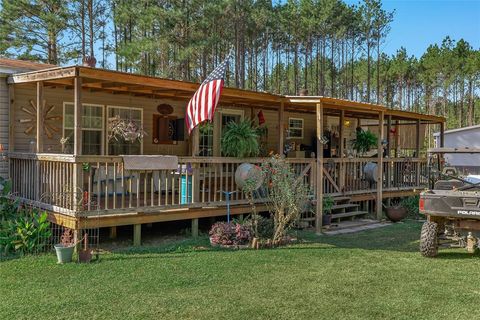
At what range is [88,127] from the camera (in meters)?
9.88

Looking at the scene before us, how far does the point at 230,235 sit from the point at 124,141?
13.7ft

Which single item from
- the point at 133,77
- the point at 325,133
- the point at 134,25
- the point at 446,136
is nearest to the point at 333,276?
the point at 133,77

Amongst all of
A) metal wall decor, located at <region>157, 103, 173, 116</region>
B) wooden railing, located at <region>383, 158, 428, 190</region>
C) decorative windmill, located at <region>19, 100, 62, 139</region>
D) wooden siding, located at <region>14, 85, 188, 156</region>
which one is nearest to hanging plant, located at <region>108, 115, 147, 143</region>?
wooden siding, located at <region>14, 85, 188, 156</region>

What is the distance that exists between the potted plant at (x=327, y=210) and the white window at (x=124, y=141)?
14.9ft

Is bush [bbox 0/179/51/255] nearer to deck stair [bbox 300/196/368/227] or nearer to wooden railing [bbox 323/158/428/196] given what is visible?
deck stair [bbox 300/196/368/227]

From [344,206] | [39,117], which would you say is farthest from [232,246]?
[344,206]

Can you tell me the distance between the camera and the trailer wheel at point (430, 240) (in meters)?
6.90

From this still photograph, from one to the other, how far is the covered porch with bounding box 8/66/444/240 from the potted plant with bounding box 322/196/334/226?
0.37 metres

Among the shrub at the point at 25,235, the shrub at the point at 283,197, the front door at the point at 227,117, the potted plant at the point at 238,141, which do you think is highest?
the front door at the point at 227,117

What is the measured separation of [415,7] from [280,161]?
37.9 ft

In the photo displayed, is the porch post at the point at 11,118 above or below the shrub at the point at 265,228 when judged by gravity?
above

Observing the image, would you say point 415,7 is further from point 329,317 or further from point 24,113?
point 329,317

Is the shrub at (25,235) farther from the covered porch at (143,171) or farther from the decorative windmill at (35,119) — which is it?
the decorative windmill at (35,119)

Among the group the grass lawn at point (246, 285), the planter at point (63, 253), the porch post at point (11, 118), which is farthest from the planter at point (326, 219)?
the porch post at point (11, 118)
